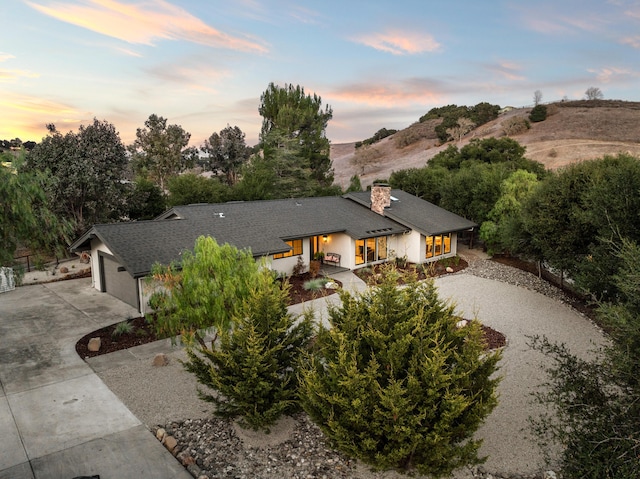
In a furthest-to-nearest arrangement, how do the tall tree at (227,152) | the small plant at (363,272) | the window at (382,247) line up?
the tall tree at (227,152) → the window at (382,247) → the small plant at (363,272)

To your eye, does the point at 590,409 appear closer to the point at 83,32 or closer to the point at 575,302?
the point at 575,302

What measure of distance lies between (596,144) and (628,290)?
218 feet

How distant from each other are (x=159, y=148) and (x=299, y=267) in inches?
1390

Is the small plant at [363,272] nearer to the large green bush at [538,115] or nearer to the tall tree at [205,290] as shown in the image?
the tall tree at [205,290]

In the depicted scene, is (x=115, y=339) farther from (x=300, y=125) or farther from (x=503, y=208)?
(x=300, y=125)

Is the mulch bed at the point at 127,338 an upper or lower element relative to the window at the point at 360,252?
lower

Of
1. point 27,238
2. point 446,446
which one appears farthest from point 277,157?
point 446,446

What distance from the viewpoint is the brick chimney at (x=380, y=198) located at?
2539cm

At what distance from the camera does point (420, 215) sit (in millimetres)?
25547

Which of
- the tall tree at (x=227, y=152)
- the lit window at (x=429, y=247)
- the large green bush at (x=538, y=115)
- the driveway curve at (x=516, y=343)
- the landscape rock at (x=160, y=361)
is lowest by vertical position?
the driveway curve at (x=516, y=343)

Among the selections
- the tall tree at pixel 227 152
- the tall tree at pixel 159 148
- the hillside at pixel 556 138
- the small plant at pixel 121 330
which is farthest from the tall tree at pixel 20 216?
the hillside at pixel 556 138

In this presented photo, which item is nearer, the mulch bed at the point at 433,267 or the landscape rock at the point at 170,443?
the landscape rock at the point at 170,443

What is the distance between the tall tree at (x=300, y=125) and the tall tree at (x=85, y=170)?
15596 mm

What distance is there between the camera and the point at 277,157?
125 ft
